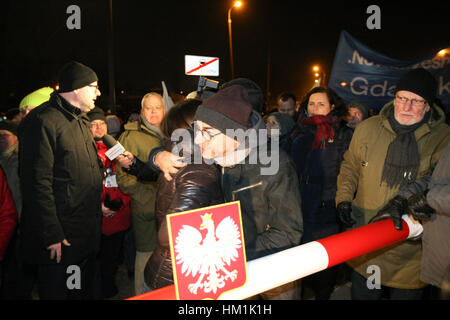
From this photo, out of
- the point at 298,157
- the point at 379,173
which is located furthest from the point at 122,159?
the point at 379,173

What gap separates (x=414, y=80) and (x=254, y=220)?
184cm

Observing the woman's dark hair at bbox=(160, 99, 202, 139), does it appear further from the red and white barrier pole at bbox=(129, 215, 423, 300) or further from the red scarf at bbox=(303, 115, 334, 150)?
the red scarf at bbox=(303, 115, 334, 150)

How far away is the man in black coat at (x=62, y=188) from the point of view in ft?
7.61

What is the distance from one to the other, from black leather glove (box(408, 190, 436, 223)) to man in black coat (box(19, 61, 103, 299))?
96.6 inches

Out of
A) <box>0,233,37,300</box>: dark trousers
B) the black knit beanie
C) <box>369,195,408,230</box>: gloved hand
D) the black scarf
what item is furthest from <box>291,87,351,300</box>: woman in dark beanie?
<box>0,233,37,300</box>: dark trousers

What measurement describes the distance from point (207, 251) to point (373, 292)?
86.0 inches

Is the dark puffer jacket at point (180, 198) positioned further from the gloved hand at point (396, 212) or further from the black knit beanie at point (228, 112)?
the gloved hand at point (396, 212)

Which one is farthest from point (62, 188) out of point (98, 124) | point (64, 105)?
point (98, 124)

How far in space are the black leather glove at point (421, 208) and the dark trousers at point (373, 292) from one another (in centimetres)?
96

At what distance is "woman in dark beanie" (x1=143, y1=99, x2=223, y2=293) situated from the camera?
4.88 feet

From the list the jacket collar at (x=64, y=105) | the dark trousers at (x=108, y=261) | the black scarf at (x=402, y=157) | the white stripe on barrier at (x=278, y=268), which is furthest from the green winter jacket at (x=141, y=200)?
the black scarf at (x=402, y=157)

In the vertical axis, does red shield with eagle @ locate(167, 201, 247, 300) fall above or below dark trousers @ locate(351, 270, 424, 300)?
above

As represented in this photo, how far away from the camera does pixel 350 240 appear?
A: 5.29 feet
